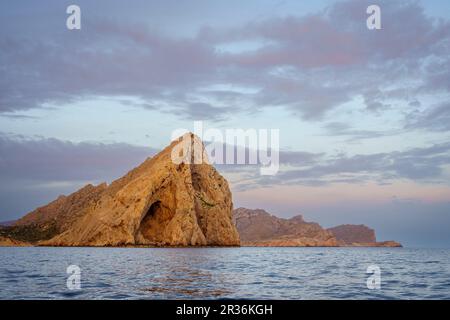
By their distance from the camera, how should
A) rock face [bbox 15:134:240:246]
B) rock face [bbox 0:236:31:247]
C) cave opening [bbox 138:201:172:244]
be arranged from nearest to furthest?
rock face [bbox 15:134:240:246], cave opening [bbox 138:201:172:244], rock face [bbox 0:236:31:247]

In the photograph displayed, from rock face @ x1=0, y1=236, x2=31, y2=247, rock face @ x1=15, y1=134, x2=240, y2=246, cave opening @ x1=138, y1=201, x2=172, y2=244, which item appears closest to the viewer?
rock face @ x1=15, y1=134, x2=240, y2=246

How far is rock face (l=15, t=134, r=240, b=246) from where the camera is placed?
138375 mm

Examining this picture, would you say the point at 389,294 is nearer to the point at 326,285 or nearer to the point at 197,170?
the point at 326,285

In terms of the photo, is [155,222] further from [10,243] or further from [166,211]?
[10,243]

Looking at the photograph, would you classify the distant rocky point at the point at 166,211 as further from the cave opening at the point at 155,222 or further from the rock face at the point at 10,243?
the rock face at the point at 10,243

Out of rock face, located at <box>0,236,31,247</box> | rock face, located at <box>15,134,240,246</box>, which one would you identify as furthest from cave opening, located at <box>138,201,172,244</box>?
rock face, located at <box>0,236,31,247</box>

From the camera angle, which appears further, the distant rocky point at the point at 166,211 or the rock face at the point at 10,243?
the rock face at the point at 10,243

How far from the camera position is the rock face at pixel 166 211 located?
13838 cm

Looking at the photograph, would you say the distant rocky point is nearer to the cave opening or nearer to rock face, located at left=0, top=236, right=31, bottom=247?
the cave opening

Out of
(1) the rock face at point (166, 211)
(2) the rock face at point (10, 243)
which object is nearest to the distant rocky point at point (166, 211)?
(1) the rock face at point (166, 211)
